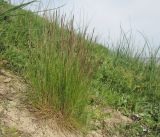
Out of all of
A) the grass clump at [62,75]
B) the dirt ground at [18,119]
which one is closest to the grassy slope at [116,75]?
the grass clump at [62,75]

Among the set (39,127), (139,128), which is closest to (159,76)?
(139,128)

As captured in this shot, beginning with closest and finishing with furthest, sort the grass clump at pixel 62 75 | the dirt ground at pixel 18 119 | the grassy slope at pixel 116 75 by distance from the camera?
1. the dirt ground at pixel 18 119
2. the grass clump at pixel 62 75
3. the grassy slope at pixel 116 75

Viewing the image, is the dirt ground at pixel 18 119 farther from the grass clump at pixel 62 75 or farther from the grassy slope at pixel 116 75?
the grassy slope at pixel 116 75

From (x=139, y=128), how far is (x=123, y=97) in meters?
0.71

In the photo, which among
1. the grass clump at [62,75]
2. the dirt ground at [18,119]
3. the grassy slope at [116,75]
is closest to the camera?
→ the dirt ground at [18,119]

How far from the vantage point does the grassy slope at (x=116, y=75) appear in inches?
236

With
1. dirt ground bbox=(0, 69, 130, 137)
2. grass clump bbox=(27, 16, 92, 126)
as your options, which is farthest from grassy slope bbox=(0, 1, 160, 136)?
dirt ground bbox=(0, 69, 130, 137)

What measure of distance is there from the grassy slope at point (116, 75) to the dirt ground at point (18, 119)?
362 mm

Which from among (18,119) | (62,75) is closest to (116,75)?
(62,75)

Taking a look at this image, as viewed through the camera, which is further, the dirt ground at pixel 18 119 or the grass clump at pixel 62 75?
the grass clump at pixel 62 75

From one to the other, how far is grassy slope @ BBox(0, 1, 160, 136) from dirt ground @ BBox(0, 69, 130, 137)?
1.19 feet

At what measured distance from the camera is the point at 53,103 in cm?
513

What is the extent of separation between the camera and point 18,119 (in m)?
5.06

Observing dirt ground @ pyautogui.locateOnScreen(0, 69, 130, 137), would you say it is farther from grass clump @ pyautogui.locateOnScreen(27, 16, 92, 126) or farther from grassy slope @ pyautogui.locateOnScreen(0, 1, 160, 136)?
grassy slope @ pyautogui.locateOnScreen(0, 1, 160, 136)
